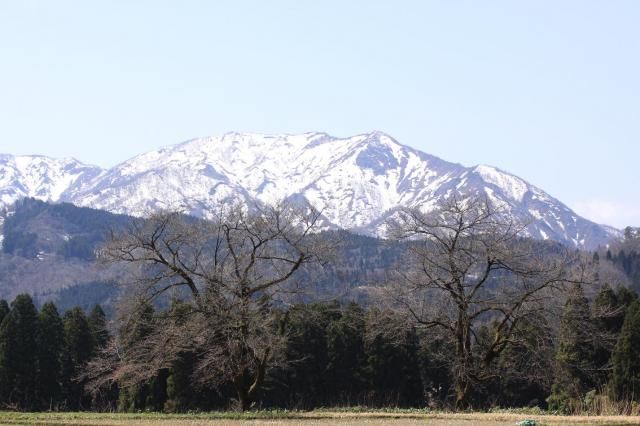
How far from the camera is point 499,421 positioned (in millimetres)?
28656

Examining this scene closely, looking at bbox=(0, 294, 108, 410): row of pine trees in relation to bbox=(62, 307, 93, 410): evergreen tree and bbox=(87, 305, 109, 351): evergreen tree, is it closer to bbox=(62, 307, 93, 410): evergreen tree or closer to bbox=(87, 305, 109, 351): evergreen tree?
bbox=(62, 307, 93, 410): evergreen tree

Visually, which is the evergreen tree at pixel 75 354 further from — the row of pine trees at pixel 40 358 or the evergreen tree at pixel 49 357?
the evergreen tree at pixel 49 357

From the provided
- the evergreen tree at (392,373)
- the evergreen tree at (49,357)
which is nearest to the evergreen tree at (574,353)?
the evergreen tree at (392,373)

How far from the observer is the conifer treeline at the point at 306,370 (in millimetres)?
53406

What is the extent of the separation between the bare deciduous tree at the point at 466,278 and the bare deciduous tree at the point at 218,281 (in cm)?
416

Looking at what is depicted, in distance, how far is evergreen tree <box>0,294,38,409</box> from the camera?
59500 millimetres

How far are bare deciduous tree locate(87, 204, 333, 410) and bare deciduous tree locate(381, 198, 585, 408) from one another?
13.7 ft

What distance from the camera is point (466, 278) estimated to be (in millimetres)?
39781

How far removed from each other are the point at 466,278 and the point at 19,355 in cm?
3356

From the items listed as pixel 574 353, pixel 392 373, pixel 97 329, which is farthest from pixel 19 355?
pixel 574 353

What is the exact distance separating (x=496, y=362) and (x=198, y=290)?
17.3 meters

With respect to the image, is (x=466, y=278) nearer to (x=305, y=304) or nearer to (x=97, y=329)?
(x=305, y=304)

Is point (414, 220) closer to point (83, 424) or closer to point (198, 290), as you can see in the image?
point (198, 290)

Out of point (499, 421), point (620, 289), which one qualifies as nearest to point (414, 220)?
point (499, 421)
